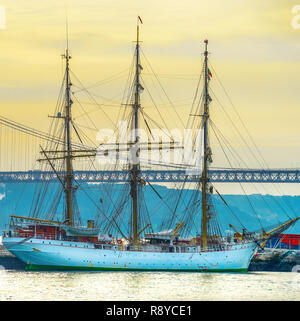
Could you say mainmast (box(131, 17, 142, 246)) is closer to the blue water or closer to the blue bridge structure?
the blue water

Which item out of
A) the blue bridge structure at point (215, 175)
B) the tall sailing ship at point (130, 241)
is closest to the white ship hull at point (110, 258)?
the tall sailing ship at point (130, 241)

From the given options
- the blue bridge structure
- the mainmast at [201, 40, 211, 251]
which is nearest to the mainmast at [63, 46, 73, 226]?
the mainmast at [201, 40, 211, 251]

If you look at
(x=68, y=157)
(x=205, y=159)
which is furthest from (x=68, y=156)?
(x=205, y=159)

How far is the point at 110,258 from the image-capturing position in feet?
240

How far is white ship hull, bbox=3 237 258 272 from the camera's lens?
2817 inches

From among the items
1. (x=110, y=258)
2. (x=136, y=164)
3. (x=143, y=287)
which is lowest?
(x=143, y=287)

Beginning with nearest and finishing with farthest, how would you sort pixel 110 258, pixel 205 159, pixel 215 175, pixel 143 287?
pixel 143 287
pixel 110 258
pixel 205 159
pixel 215 175

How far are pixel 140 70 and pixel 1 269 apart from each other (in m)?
22.0

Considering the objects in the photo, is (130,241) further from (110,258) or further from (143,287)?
(143,287)

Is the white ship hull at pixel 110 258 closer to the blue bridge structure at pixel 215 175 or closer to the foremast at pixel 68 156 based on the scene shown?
the foremast at pixel 68 156

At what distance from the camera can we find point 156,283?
199ft

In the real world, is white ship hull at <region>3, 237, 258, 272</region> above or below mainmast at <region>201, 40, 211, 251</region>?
below

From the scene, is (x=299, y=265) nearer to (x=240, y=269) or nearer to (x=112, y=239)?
(x=240, y=269)
